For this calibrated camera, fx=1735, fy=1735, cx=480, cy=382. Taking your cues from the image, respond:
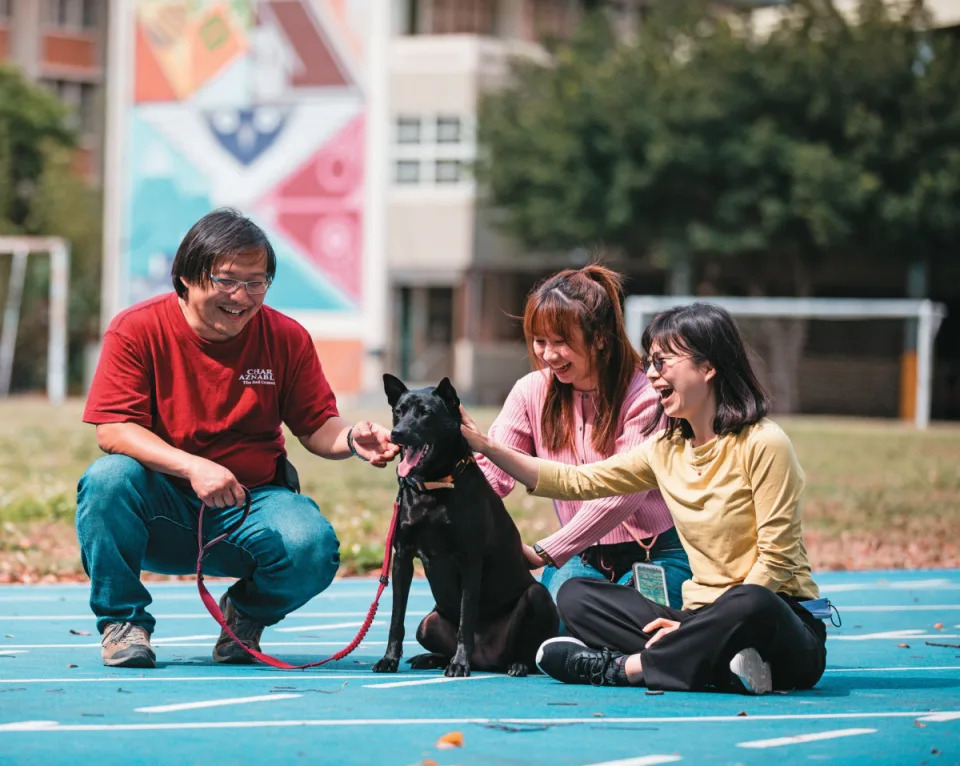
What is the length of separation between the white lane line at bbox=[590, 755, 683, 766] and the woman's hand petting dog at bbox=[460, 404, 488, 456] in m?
1.66

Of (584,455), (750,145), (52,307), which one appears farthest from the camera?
(52,307)

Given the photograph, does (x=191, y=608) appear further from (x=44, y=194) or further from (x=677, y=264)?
(x=44, y=194)

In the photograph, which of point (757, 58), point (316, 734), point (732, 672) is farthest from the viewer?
point (757, 58)

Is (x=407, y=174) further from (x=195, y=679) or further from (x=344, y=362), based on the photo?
(x=195, y=679)

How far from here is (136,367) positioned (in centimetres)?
631

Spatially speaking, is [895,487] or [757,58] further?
[757,58]

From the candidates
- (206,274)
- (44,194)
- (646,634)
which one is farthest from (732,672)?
(44,194)

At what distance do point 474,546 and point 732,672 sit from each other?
0.98m

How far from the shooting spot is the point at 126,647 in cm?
614

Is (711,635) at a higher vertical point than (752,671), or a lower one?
higher

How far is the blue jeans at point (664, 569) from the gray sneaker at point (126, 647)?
1576 mm

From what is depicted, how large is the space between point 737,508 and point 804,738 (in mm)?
1114

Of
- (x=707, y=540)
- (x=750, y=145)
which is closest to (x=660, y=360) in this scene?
(x=707, y=540)

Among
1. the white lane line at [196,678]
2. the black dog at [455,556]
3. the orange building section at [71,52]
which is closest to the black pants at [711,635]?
the black dog at [455,556]
